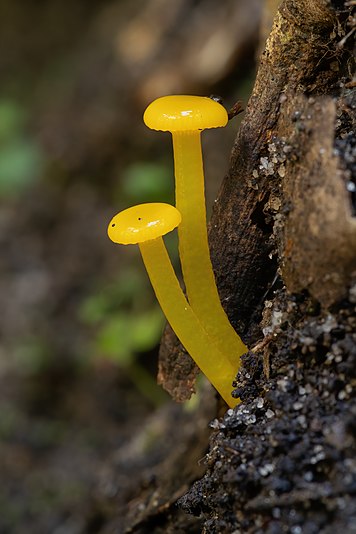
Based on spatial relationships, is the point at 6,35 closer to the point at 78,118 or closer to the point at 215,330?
the point at 78,118

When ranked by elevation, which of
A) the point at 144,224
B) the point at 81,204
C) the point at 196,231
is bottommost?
the point at 81,204

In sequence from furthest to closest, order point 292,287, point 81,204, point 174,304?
point 81,204
point 174,304
point 292,287

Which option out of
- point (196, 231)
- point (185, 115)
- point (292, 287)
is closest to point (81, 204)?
point (196, 231)

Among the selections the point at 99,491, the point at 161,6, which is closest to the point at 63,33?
the point at 161,6

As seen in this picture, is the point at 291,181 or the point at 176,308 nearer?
the point at 291,181

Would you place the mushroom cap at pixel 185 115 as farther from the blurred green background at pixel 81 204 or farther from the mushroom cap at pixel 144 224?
the blurred green background at pixel 81 204

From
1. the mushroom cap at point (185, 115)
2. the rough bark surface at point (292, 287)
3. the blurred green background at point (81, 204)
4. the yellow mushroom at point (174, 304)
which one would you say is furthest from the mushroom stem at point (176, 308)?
the blurred green background at point (81, 204)

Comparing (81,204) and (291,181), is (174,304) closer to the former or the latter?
(291,181)

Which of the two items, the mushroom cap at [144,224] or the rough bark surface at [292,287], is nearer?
the rough bark surface at [292,287]
